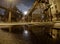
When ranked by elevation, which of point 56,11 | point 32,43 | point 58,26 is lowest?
point 32,43

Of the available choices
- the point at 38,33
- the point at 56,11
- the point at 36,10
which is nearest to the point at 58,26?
the point at 56,11

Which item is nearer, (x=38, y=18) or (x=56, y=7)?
(x=56, y=7)

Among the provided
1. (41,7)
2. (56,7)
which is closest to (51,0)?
(56,7)

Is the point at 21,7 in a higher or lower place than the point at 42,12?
higher

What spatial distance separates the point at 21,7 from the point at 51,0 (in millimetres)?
3538

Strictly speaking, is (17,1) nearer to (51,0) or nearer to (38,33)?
(38,33)

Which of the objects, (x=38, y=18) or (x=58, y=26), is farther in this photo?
(x=38, y=18)

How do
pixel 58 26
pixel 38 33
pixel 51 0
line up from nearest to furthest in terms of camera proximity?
1. pixel 58 26
2. pixel 51 0
3. pixel 38 33

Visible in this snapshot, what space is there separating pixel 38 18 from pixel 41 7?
547 millimetres

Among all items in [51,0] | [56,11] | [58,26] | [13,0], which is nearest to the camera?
[58,26]

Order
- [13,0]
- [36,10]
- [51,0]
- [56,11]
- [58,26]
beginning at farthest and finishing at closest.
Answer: [13,0] < [36,10] < [51,0] < [56,11] < [58,26]

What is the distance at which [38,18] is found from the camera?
570 cm

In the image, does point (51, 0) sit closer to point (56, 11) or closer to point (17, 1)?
point (56, 11)

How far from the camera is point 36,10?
5.95 m
